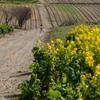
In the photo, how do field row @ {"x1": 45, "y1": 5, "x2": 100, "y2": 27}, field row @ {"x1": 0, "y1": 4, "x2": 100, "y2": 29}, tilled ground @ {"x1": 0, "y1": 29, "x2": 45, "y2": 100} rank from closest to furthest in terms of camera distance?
1. tilled ground @ {"x1": 0, "y1": 29, "x2": 45, "y2": 100}
2. field row @ {"x1": 0, "y1": 4, "x2": 100, "y2": 29}
3. field row @ {"x1": 45, "y1": 5, "x2": 100, "y2": 27}

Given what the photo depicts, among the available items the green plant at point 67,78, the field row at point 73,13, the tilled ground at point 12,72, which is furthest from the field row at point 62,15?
the green plant at point 67,78

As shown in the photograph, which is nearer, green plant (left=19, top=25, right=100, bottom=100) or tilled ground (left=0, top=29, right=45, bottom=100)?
green plant (left=19, top=25, right=100, bottom=100)

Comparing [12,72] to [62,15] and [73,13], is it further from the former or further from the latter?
[73,13]

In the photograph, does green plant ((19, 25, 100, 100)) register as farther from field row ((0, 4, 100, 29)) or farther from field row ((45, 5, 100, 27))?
field row ((45, 5, 100, 27))

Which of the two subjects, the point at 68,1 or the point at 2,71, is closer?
the point at 2,71

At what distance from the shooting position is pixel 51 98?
4.38 meters

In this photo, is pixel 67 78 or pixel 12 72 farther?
pixel 12 72

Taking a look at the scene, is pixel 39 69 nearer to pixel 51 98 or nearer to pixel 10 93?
pixel 10 93

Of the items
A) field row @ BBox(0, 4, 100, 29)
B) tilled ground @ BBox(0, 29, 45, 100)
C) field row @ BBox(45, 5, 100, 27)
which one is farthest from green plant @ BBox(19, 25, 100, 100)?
field row @ BBox(45, 5, 100, 27)

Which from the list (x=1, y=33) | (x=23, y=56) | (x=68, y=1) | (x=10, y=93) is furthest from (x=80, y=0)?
(x=10, y=93)

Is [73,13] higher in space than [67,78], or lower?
lower

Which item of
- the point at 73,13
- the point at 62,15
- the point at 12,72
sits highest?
the point at 12,72

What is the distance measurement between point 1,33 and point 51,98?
25.5 m

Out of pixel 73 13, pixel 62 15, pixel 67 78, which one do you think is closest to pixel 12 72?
pixel 67 78
